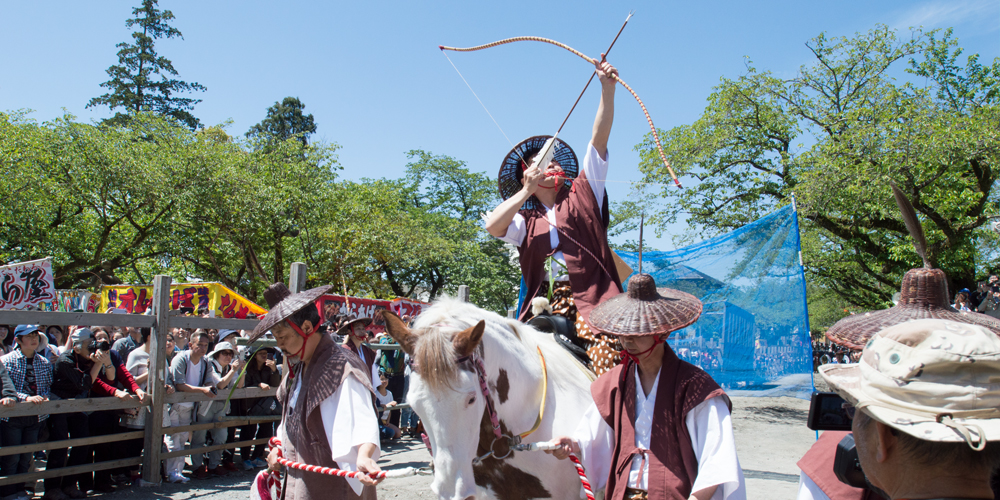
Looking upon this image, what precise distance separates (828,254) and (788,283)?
437 inches

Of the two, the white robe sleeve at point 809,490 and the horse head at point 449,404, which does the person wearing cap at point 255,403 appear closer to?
the horse head at point 449,404

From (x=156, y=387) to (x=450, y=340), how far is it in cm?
545

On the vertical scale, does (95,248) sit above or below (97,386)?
above

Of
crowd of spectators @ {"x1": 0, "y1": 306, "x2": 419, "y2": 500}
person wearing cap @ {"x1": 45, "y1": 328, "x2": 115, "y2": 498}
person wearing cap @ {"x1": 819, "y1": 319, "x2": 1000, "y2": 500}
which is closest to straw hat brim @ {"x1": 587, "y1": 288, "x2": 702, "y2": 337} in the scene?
→ person wearing cap @ {"x1": 819, "y1": 319, "x2": 1000, "y2": 500}

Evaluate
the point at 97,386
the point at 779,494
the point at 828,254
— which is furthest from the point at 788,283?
the point at 828,254

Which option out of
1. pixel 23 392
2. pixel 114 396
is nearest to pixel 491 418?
pixel 114 396

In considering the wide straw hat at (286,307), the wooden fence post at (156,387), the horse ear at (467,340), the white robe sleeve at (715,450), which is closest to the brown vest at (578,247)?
the horse ear at (467,340)

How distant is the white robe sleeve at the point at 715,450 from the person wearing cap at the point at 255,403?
669 cm

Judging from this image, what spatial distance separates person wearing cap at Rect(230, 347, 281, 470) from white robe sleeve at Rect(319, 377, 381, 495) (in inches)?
214

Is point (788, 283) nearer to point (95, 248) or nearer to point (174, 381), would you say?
point (174, 381)

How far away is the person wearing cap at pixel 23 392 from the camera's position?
5586 millimetres

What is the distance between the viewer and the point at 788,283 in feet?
26.2

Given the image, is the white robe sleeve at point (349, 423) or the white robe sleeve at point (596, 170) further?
the white robe sleeve at point (596, 170)

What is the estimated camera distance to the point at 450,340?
272cm
